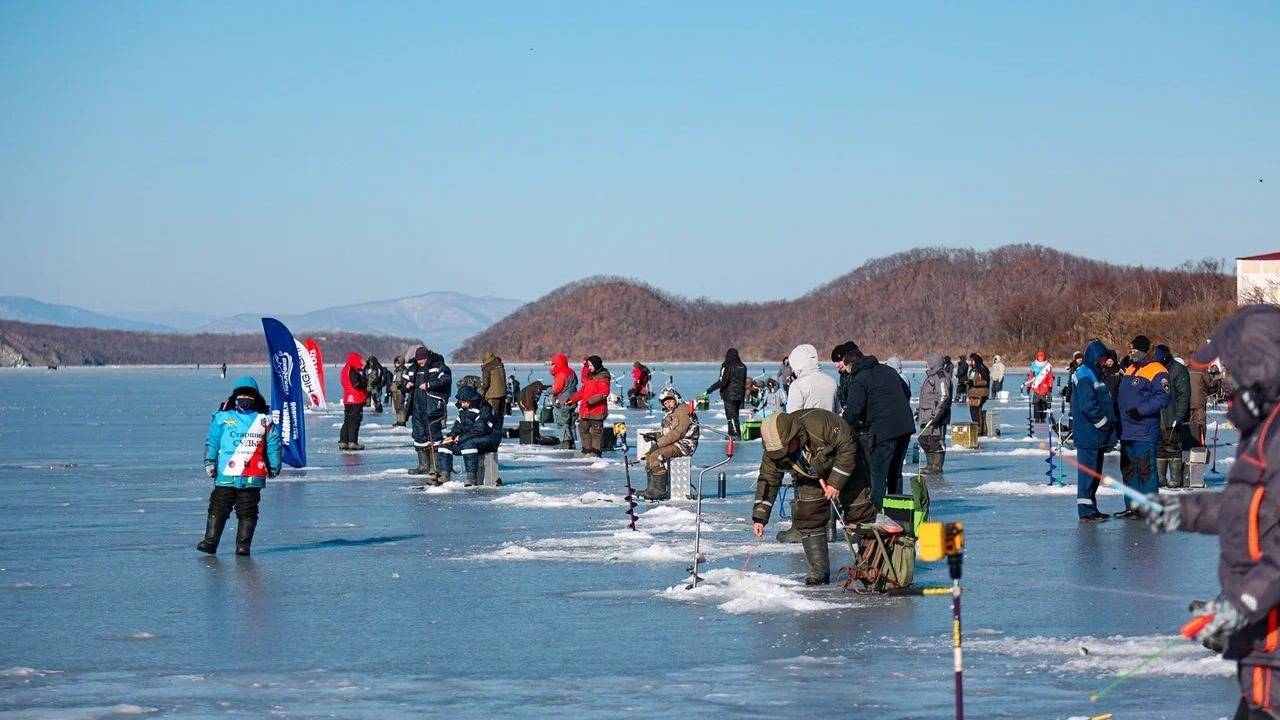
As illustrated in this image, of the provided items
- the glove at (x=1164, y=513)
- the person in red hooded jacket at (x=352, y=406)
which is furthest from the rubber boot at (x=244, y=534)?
the person in red hooded jacket at (x=352, y=406)

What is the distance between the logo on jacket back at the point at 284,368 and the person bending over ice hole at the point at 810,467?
13499 mm

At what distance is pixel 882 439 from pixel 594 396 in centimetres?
1285

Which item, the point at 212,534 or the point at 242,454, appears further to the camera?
the point at 212,534

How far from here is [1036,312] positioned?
121m

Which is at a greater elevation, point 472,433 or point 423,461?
point 472,433

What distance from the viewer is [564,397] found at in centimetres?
3111

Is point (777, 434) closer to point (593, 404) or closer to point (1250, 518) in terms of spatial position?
point (1250, 518)

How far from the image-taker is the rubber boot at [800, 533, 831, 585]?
12758 mm

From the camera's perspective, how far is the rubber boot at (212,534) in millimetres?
15320

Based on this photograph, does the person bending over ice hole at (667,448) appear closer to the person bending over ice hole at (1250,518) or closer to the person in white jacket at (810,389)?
the person in white jacket at (810,389)

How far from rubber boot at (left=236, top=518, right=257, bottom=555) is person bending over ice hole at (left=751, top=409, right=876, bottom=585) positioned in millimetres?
4996

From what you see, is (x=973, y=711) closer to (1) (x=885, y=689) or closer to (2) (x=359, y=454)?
(1) (x=885, y=689)

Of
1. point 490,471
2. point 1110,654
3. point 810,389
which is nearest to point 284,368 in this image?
point 490,471

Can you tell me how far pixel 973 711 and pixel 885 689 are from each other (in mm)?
686
